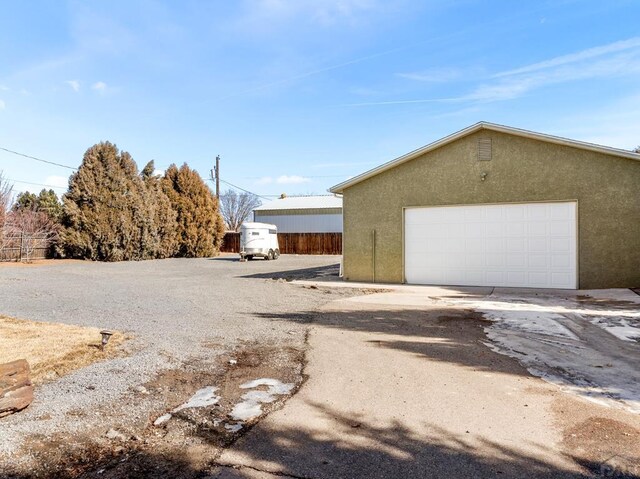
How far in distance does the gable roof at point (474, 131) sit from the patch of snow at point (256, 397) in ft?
31.7

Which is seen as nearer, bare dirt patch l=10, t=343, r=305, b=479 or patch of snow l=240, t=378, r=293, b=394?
bare dirt patch l=10, t=343, r=305, b=479

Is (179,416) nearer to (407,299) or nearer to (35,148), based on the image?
(407,299)

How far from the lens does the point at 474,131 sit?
11914 millimetres

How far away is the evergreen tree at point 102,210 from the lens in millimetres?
23875

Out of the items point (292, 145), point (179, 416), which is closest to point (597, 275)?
point (179, 416)

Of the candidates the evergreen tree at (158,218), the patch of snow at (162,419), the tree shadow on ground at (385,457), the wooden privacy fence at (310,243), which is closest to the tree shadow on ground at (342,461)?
the tree shadow on ground at (385,457)

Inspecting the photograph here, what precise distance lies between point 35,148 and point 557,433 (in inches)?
1279

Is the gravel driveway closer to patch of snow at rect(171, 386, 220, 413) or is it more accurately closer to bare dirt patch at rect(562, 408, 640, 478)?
patch of snow at rect(171, 386, 220, 413)

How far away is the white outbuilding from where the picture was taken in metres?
37.2

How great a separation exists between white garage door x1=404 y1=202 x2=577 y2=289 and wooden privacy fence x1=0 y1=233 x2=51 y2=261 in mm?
20417

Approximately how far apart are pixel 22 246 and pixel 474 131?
22729mm

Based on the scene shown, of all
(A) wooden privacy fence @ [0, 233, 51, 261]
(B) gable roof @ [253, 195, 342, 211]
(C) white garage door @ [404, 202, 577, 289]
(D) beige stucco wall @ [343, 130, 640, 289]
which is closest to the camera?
(D) beige stucco wall @ [343, 130, 640, 289]

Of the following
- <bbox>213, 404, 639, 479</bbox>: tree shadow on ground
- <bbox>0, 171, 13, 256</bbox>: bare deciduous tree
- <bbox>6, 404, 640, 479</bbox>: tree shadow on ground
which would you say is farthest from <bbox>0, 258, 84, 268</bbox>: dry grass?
<bbox>213, 404, 639, 479</bbox>: tree shadow on ground

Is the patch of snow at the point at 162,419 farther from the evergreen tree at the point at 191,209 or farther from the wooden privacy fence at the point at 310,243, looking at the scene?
the wooden privacy fence at the point at 310,243
